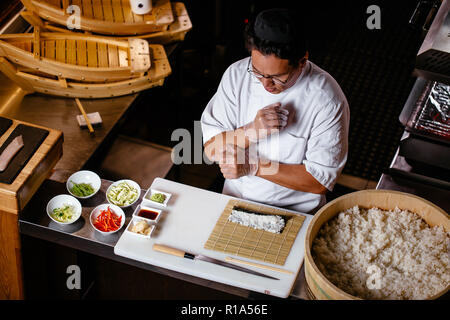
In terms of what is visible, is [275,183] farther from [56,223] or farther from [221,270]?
[56,223]

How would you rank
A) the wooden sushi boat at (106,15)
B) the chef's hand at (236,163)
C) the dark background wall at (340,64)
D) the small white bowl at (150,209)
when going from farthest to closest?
the dark background wall at (340,64) → the wooden sushi boat at (106,15) → the chef's hand at (236,163) → the small white bowl at (150,209)

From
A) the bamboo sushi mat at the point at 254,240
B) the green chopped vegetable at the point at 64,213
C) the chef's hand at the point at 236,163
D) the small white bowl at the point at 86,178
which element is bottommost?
the green chopped vegetable at the point at 64,213

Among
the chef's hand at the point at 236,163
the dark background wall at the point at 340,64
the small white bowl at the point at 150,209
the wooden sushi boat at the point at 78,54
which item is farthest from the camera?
the dark background wall at the point at 340,64

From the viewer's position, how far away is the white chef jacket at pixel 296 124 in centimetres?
230

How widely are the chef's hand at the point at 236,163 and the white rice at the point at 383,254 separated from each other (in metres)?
0.55

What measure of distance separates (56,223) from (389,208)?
151 centimetres

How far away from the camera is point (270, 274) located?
2.05 m

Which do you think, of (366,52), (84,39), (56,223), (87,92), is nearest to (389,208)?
(56,223)

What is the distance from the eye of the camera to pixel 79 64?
320 cm

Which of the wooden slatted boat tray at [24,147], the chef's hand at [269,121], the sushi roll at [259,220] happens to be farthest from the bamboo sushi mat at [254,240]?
the wooden slatted boat tray at [24,147]

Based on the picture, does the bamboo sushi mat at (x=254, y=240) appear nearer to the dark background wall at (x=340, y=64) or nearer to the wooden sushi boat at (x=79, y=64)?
the wooden sushi boat at (x=79, y=64)

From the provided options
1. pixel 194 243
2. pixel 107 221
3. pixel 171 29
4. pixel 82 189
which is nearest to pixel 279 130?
Result: pixel 194 243

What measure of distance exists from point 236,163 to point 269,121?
0.27m

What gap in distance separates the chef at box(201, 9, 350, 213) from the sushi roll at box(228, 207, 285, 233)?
8.1 inches
